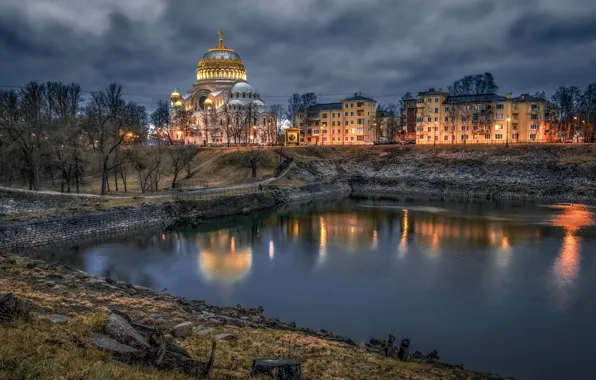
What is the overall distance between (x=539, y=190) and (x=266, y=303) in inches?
2095

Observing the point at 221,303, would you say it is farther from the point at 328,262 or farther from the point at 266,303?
the point at 328,262

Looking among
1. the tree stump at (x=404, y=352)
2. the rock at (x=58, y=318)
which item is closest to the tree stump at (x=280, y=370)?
the rock at (x=58, y=318)

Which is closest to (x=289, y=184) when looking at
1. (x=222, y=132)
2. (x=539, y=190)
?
(x=539, y=190)

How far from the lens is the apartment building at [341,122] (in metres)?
102

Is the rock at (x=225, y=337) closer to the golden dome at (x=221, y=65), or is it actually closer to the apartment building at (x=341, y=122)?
the apartment building at (x=341, y=122)

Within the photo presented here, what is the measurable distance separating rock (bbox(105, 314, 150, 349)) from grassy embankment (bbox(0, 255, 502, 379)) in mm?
287

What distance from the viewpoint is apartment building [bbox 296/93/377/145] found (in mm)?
101688

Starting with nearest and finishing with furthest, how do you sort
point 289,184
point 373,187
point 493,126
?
point 289,184 < point 373,187 < point 493,126

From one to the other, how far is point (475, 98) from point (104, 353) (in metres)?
92.9

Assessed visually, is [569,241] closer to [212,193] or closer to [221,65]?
[212,193]

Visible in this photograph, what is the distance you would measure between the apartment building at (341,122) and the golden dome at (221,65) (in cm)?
2385

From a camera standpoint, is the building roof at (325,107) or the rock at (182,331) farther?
the building roof at (325,107)

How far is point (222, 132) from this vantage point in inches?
4114

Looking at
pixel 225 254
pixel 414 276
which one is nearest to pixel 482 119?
pixel 414 276
